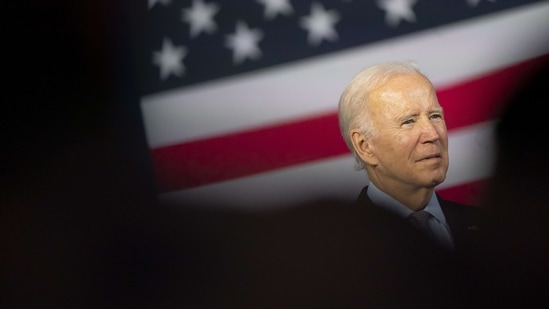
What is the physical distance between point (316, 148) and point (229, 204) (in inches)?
10.3

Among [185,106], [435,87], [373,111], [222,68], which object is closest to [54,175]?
[185,106]

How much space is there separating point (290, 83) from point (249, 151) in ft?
Answer: 0.67

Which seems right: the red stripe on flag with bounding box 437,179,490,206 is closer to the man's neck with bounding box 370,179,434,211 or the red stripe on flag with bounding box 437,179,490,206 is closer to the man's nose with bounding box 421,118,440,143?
the man's neck with bounding box 370,179,434,211

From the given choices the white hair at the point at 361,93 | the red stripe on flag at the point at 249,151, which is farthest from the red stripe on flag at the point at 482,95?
the white hair at the point at 361,93

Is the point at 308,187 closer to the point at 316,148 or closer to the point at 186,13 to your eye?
the point at 316,148

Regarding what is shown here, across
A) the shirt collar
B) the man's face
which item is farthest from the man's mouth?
the shirt collar

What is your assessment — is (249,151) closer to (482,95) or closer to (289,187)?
(289,187)

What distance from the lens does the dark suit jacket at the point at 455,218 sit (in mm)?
1916

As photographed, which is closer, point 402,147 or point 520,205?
point 402,147

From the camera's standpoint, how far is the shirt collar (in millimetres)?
1896

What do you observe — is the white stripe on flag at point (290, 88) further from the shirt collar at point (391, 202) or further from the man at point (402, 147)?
the shirt collar at point (391, 202)

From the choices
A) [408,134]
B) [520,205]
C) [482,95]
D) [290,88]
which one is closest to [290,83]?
[290,88]

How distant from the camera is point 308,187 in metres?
1.91

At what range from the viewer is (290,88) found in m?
1.93
